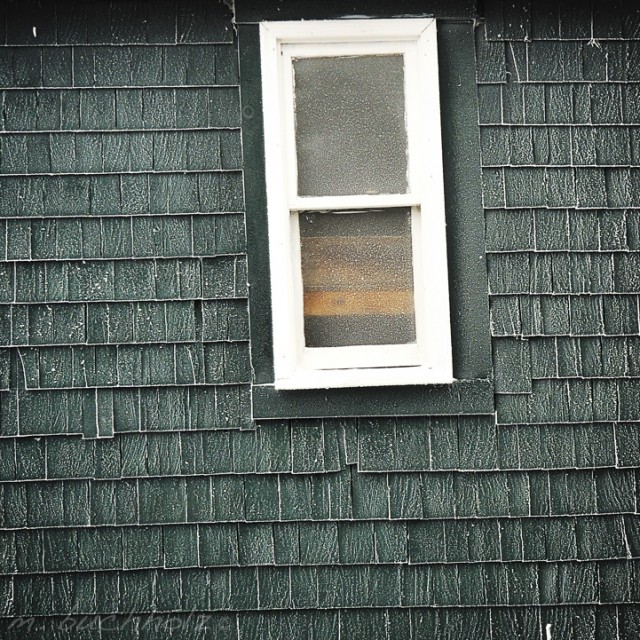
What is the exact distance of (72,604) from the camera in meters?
3.95

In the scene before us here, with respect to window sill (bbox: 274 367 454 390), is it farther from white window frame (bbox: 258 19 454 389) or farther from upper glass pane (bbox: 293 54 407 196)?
upper glass pane (bbox: 293 54 407 196)

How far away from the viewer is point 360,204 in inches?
157

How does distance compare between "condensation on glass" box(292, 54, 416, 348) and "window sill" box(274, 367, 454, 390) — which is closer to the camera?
"window sill" box(274, 367, 454, 390)

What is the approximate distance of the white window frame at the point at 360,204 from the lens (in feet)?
12.9

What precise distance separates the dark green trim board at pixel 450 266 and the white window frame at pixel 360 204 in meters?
0.05

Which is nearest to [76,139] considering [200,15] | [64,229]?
[64,229]

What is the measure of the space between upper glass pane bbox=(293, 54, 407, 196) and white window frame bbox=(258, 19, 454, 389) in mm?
41

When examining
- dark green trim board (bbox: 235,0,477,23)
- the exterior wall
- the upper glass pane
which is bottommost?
the exterior wall

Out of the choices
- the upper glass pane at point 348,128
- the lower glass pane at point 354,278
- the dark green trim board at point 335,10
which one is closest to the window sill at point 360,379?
the lower glass pane at point 354,278

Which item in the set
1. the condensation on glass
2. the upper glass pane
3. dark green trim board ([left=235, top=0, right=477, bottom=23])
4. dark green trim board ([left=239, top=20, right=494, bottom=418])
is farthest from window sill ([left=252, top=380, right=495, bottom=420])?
dark green trim board ([left=235, top=0, right=477, bottom=23])

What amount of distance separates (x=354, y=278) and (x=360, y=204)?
31 cm

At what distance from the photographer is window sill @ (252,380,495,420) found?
3.95 metres

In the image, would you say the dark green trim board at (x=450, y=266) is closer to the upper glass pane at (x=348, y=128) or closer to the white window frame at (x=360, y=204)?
the white window frame at (x=360, y=204)

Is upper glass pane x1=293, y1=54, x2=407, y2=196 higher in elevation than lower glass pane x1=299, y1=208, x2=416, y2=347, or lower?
higher
